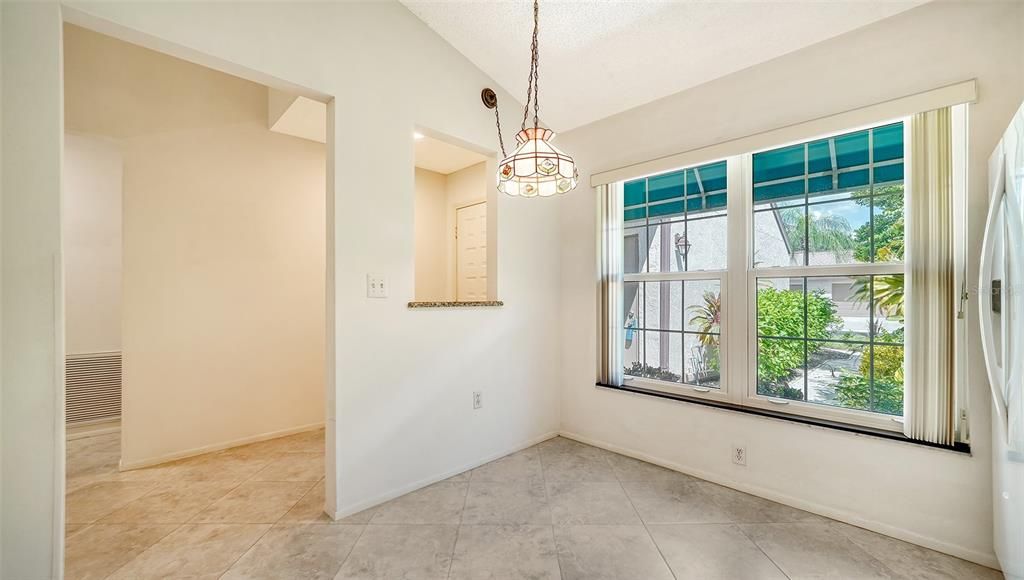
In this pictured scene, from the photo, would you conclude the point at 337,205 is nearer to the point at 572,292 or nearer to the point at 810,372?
the point at 572,292

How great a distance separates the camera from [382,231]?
2.30 metres

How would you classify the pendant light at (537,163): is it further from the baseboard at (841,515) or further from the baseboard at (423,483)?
the baseboard at (841,515)

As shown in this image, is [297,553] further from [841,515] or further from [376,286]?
[841,515]

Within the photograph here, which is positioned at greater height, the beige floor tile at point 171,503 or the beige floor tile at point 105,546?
the beige floor tile at point 105,546

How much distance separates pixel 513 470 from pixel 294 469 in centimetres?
148

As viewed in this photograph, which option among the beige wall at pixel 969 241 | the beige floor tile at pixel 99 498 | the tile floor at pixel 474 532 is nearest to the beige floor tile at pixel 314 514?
the tile floor at pixel 474 532

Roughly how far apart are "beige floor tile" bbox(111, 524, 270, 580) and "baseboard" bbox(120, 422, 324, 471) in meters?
1.12

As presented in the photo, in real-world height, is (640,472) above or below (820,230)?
below

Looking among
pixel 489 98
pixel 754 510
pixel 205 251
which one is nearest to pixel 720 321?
pixel 754 510

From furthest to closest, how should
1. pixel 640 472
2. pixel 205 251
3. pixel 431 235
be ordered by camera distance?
pixel 431 235 → pixel 205 251 → pixel 640 472

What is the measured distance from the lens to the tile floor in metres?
1.69

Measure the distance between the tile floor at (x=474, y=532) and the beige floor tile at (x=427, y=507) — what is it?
0.04 feet

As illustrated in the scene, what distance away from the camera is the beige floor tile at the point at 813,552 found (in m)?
1.66

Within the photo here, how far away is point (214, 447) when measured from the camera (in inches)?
119
